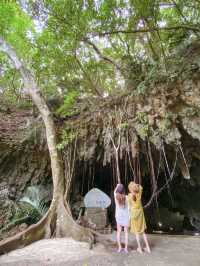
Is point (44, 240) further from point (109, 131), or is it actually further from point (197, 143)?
point (197, 143)

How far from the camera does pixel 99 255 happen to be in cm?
370

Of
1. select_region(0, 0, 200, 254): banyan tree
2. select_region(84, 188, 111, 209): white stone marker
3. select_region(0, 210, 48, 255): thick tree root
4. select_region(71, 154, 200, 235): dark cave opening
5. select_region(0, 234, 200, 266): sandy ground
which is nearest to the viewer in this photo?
select_region(0, 234, 200, 266): sandy ground

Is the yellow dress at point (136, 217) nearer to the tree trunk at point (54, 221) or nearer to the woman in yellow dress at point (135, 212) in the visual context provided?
the woman in yellow dress at point (135, 212)

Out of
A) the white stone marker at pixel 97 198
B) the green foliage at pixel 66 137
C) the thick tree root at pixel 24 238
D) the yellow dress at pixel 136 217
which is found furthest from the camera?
the green foliage at pixel 66 137

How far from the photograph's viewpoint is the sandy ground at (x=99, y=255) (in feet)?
11.1

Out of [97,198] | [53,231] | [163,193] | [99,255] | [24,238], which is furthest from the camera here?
[163,193]

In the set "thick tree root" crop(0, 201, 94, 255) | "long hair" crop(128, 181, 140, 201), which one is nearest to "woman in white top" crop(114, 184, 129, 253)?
"long hair" crop(128, 181, 140, 201)

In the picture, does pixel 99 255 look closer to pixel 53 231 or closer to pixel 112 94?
pixel 53 231

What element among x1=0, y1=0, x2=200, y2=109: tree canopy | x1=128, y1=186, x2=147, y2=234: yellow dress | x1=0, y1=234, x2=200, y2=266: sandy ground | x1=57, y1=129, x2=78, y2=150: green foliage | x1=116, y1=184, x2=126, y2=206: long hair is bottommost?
x1=0, y1=234, x2=200, y2=266: sandy ground

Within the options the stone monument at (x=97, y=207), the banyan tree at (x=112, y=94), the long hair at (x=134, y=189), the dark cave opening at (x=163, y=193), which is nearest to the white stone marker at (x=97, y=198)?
the stone monument at (x=97, y=207)

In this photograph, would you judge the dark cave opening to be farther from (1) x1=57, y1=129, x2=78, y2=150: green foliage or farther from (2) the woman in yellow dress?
(2) the woman in yellow dress

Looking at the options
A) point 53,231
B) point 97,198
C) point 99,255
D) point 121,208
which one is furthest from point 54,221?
point 121,208

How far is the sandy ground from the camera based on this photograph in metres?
3.38

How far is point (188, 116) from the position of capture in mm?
4867
